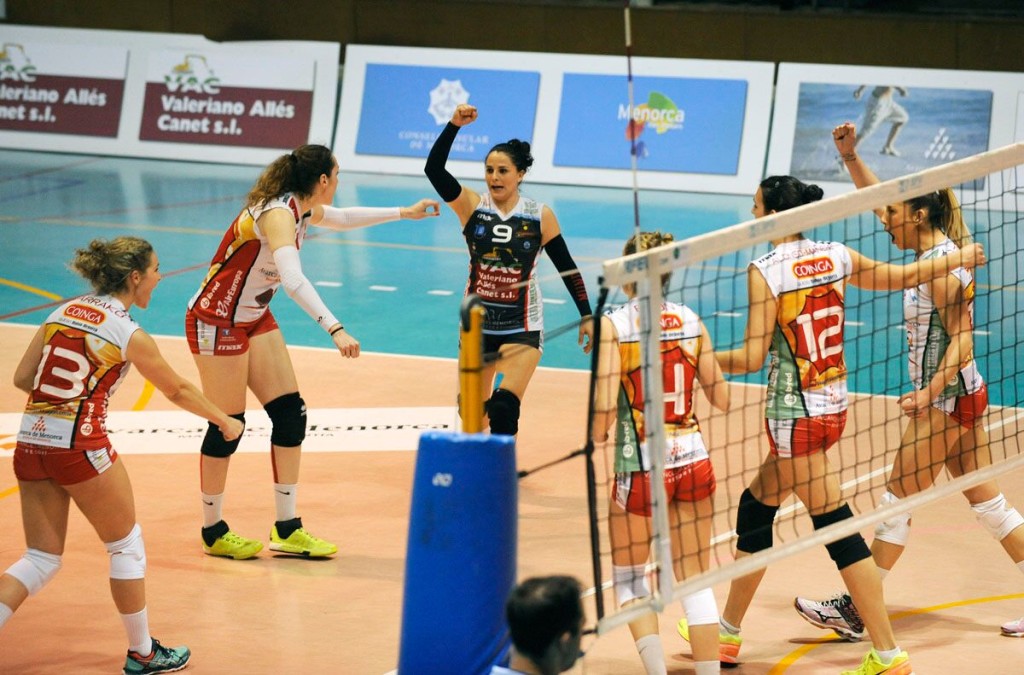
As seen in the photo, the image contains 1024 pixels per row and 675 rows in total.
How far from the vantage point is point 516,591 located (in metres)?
3.59

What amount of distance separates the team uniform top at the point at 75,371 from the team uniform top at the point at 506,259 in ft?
8.07

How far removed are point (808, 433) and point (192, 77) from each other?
56.4 feet

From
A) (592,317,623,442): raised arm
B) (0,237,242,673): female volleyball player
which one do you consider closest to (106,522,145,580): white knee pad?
(0,237,242,673): female volleyball player

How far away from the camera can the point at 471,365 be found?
164 inches

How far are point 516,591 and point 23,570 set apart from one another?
8.17 feet

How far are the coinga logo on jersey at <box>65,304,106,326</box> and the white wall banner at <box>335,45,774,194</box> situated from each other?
14033 millimetres

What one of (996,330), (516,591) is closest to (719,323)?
(996,330)

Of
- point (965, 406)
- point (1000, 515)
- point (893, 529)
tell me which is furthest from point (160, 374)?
point (1000, 515)

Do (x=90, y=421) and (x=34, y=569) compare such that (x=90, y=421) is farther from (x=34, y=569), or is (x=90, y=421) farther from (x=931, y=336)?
(x=931, y=336)

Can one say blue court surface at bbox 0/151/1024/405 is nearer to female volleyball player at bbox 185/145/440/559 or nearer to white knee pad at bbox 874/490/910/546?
white knee pad at bbox 874/490/910/546

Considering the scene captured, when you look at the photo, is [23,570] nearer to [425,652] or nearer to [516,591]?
[425,652]

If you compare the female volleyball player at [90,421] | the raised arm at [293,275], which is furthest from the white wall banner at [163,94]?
the female volleyball player at [90,421]

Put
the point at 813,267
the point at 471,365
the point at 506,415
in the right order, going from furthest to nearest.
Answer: the point at 506,415, the point at 813,267, the point at 471,365

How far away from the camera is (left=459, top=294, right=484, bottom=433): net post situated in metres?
4.16
